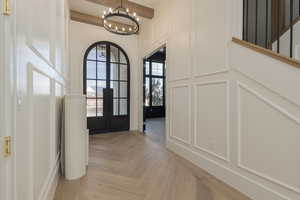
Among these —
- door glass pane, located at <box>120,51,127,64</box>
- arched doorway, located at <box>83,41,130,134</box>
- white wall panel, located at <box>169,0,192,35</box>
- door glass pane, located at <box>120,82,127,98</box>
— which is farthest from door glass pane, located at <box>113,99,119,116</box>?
white wall panel, located at <box>169,0,192,35</box>

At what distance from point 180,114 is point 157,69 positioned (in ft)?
18.9

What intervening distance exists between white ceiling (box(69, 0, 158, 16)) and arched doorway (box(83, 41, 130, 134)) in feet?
2.69

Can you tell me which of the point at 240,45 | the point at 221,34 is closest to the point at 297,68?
the point at 240,45

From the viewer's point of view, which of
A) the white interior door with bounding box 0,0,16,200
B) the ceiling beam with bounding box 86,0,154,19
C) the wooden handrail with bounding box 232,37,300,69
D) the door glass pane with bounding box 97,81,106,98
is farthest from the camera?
the door glass pane with bounding box 97,81,106,98

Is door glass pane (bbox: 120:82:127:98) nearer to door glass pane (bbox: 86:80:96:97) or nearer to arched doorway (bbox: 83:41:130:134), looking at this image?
arched doorway (bbox: 83:41:130:134)

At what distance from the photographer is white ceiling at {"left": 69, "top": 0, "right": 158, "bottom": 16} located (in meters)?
3.86

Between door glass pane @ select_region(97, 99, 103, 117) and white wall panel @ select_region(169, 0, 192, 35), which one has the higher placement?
white wall panel @ select_region(169, 0, 192, 35)

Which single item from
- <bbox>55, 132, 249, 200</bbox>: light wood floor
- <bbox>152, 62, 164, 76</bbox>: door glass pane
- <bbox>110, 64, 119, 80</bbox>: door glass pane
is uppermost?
<bbox>152, 62, 164, 76</bbox>: door glass pane

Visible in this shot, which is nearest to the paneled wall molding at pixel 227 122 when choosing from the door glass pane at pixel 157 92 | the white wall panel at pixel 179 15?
the white wall panel at pixel 179 15

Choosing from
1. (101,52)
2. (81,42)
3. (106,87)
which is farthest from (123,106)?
(81,42)

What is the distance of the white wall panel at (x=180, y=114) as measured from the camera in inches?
112

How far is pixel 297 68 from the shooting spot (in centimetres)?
139

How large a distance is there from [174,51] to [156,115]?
5.36 meters

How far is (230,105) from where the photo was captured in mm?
2014
